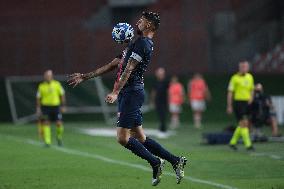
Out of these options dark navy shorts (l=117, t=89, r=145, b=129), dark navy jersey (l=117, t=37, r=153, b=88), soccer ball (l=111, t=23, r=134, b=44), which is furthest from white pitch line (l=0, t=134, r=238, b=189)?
soccer ball (l=111, t=23, r=134, b=44)

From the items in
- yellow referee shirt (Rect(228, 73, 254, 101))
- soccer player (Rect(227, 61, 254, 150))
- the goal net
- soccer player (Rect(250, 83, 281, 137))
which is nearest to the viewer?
soccer player (Rect(227, 61, 254, 150))

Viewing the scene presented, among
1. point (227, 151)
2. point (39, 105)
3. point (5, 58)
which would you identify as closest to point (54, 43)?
point (5, 58)

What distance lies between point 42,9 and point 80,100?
25.4ft

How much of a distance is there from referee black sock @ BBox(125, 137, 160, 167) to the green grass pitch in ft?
1.92

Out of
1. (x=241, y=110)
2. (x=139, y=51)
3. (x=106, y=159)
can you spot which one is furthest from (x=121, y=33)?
(x=241, y=110)

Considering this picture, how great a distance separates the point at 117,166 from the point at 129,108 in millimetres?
4782

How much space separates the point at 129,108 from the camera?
14.1 meters

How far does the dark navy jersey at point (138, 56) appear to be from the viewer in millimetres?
13820

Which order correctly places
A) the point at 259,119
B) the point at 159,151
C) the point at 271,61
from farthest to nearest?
the point at 271,61 → the point at 259,119 → the point at 159,151

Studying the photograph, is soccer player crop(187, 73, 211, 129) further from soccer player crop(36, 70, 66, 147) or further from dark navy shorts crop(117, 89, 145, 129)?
dark navy shorts crop(117, 89, 145, 129)

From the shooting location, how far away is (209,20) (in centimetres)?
4469

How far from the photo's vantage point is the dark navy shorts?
14.1 m

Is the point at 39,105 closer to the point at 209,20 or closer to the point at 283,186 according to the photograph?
the point at 283,186

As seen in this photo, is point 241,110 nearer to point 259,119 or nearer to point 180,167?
point 259,119
